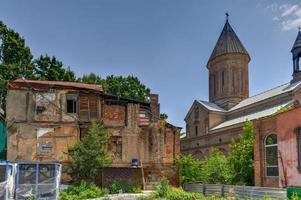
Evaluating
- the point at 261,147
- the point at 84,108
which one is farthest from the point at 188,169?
the point at 84,108

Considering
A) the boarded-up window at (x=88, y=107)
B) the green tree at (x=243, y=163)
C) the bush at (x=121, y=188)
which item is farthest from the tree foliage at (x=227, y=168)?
the boarded-up window at (x=88, y=107)

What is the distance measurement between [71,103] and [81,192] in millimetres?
7819

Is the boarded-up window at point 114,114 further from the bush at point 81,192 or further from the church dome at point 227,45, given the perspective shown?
the church dome at point 227,45

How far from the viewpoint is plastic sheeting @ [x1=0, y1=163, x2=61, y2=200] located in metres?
18.1

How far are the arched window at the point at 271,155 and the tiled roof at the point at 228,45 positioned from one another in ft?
105

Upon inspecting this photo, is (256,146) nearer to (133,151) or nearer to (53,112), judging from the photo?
(133,151)

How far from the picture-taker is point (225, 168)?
2570 cm

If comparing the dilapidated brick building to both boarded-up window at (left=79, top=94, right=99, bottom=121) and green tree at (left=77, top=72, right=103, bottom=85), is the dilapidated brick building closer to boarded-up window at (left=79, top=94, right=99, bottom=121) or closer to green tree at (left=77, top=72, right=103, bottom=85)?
boarded-up window at (left=79, top=94, right=99, bottom=121)

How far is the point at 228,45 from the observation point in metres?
51.8

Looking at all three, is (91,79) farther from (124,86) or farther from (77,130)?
(77,130)

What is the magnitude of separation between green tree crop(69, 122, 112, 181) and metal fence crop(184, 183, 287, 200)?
21.0 ft

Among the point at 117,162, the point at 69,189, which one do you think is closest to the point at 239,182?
the point at 117,162

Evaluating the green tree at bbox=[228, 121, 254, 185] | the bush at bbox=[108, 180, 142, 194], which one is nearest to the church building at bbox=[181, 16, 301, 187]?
the green tree at bbox=[228, 121, 254, 185]

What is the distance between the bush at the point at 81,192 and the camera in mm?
20241
